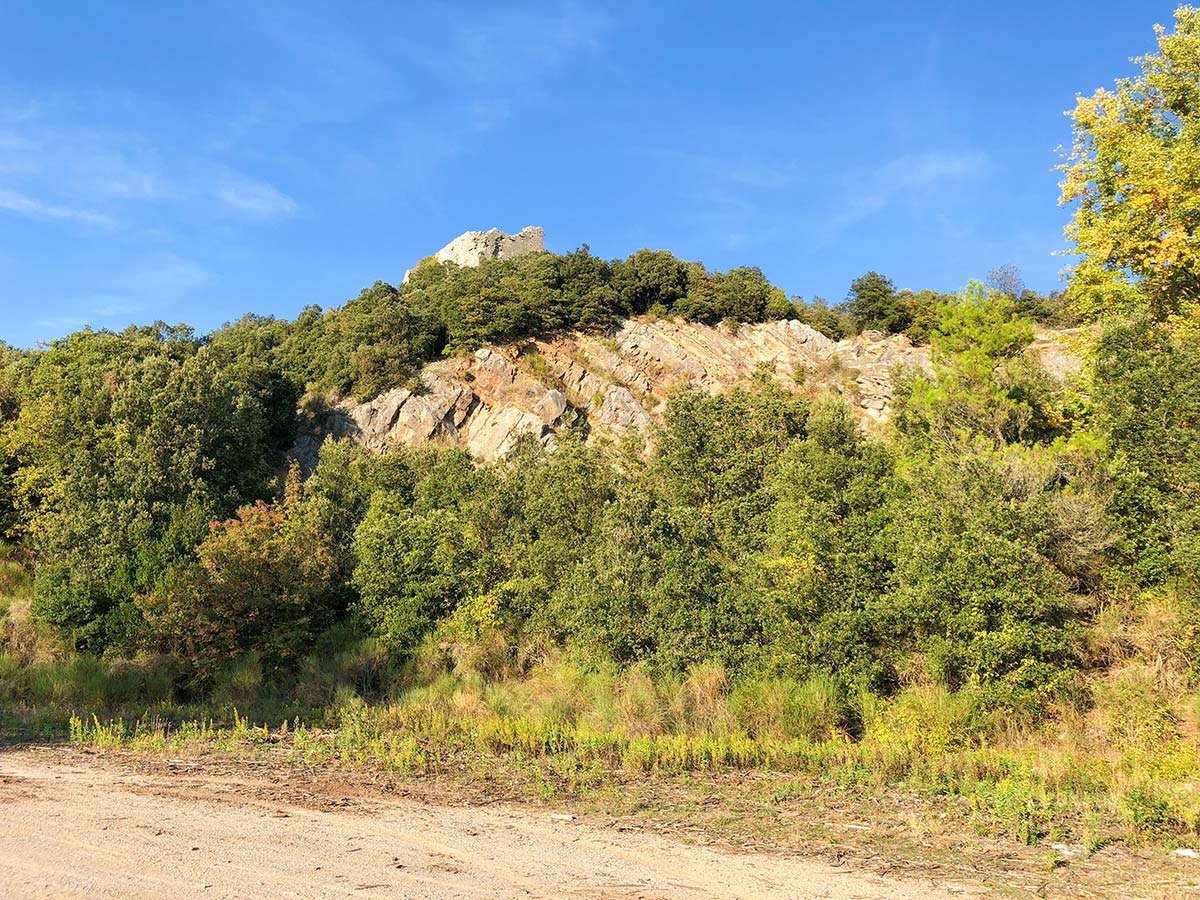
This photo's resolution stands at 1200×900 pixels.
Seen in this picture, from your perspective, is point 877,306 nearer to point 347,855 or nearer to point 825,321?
point 825,321

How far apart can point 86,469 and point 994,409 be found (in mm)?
28736

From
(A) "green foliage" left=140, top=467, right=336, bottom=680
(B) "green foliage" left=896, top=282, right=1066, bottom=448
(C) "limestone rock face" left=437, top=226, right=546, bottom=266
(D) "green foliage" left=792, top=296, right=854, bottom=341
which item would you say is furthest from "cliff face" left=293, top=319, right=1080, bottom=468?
(C) "limestone rock face" left=437, top=226, right=546, bottom=266

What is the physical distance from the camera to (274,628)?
2198 centimetres

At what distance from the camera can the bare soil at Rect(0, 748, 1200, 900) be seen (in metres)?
6.20

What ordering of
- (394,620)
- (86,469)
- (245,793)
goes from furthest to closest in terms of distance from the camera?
(86,469) < (394,620) < (245,793)

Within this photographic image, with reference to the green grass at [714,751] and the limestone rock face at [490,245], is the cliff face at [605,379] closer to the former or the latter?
the green grass at [714,751]

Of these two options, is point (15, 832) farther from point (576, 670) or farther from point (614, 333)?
point (614, 333)

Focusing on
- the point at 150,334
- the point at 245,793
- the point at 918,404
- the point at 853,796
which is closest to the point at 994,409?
the point at 918,404

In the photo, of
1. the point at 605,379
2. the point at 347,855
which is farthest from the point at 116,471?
the point at 605,379

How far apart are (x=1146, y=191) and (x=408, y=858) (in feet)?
68.2

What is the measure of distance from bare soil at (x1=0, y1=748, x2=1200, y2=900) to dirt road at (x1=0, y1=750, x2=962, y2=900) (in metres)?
0.02

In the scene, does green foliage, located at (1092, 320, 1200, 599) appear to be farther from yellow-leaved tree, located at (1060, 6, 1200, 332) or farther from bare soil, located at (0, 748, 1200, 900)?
bare soil, located at (0, 748, 1200, 900)

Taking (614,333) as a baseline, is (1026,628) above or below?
below

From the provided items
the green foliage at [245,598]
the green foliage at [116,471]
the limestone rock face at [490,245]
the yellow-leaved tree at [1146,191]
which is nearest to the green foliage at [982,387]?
the yellow-leaved tree at [1146,191]
